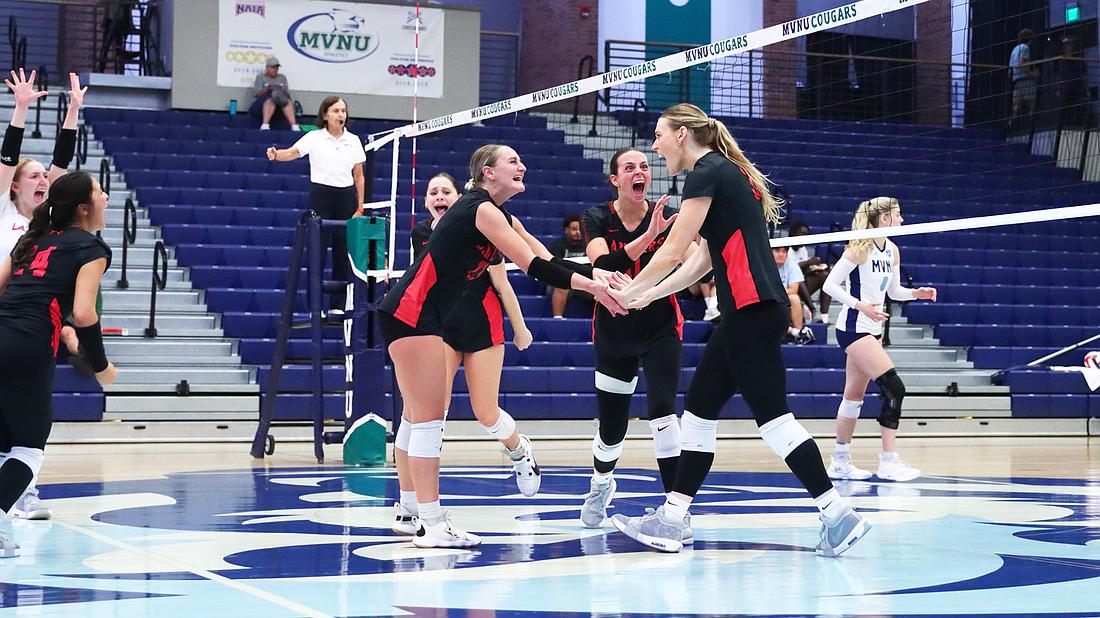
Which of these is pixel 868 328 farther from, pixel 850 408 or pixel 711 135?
pixel 711 135

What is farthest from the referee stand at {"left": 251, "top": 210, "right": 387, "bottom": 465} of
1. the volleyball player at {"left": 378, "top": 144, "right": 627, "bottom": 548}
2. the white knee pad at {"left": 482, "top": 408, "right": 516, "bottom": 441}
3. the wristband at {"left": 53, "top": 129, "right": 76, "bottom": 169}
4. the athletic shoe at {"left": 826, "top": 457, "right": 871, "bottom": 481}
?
the volleyball player at {"left": 378, "top": 144, "right": 627, "bottom": 548}

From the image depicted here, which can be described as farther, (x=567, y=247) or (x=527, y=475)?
(x=567, y=247)

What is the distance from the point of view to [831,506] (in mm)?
3973

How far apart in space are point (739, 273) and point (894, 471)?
11.3 ft

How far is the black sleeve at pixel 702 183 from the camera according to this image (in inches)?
161

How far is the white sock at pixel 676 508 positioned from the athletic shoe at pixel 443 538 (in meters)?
0.69

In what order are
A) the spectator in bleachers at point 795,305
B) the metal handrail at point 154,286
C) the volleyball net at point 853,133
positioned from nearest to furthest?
the metal handrail at point 154,286 < the spectator in bleachers at point 795,305 < the volleyball net at point 853,133

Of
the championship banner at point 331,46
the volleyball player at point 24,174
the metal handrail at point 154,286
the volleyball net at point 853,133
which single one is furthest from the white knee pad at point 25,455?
the championship banner at point 331,46

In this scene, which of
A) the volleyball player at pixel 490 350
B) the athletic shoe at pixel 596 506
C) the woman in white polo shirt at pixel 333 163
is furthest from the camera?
the woman in white polo shirt at pixel 333 163

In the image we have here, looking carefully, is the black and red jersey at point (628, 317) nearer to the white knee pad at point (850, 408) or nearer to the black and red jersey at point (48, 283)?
the black and red jersey at point (48, 283)

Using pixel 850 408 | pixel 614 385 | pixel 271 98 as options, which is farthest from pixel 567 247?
pixel 614 385

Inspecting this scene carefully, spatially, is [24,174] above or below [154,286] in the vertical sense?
above

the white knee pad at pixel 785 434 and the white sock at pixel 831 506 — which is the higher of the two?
the white knee pad at pixel 785 434

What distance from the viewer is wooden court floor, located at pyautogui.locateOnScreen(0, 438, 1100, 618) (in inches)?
125
